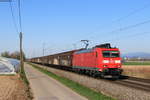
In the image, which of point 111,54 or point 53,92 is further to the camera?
point 111,54

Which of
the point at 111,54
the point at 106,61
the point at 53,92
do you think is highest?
the point at 111,54

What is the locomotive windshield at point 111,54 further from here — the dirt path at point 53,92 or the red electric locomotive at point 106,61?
the dirt path at point 53,92

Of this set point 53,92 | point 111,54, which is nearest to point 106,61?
point 111,54

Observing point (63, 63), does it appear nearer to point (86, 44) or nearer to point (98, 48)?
point (86, 44)

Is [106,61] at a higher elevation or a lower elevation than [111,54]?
lower

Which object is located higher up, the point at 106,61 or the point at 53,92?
the point at 106,61

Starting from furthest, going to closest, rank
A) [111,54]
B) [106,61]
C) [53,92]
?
[111,54] → [106,61] → [53,92]

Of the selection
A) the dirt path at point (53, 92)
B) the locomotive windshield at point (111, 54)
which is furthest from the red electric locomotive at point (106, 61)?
the dirt path at point (53, 92)

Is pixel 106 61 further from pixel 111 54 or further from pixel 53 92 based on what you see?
pixel 53 92

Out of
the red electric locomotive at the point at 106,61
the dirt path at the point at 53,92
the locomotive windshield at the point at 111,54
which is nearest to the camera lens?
the dirt path at the point at 53,92

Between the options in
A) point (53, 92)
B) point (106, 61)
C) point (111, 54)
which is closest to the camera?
point (53, 92)

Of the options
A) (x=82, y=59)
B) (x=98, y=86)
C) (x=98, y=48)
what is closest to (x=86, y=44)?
(x=82, y=59)

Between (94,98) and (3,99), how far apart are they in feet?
15.6

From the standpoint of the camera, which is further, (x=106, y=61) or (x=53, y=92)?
(x=106, y=61)
